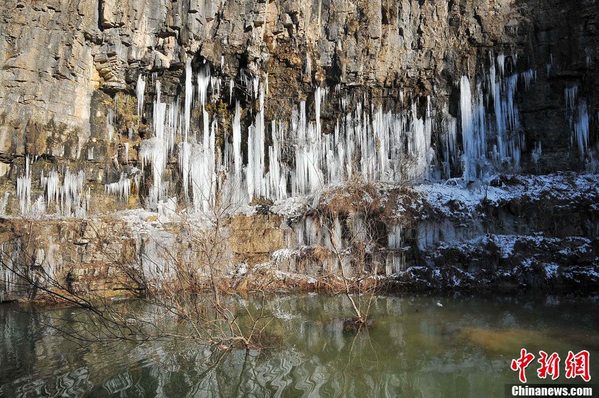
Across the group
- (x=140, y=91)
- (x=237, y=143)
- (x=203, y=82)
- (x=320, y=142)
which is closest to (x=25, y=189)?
(x=140, y=91)

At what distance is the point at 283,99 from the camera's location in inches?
900

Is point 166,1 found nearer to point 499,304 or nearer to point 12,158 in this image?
point 12,158

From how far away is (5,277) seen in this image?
48.5 ft

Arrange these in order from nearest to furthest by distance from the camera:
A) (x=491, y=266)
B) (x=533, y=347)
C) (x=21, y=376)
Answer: (x=21, y=376), (x=533, y=347), (x=491, y=266)

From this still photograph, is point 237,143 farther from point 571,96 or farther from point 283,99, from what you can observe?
point 571,96

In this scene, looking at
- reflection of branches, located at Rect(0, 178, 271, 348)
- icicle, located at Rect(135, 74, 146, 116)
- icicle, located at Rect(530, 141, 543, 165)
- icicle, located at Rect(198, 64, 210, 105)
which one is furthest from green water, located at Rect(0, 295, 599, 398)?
icicle, located at Rect(198, 64, 210, 105)

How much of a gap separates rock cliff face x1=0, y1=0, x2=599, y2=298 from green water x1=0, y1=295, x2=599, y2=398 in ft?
29.3

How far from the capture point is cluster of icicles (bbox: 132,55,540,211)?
70.1ft

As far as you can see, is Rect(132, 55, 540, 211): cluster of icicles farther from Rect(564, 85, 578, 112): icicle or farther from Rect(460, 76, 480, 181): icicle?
Rect(564, 85, 578, 112): icicle

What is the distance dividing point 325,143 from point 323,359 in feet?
51.7

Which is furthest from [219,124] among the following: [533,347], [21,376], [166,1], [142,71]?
[533,347]

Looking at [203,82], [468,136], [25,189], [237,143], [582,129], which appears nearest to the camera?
[25,189]

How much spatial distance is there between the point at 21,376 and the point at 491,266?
14852mm

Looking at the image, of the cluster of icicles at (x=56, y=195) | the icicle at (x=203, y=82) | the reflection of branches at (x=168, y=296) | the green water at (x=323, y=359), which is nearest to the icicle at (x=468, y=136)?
the green water at (x=323, y=359)
